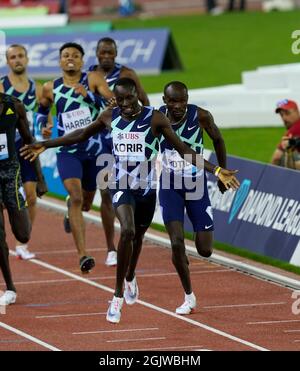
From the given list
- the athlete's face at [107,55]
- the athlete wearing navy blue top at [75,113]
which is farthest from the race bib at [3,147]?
the athlete's face at [107,55]

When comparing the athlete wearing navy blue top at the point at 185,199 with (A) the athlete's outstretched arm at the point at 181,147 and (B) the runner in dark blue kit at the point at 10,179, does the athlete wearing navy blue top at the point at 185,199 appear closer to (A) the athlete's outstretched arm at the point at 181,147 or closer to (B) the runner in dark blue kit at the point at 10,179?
(A) the athlete's outstretched arm at the point at 181,147

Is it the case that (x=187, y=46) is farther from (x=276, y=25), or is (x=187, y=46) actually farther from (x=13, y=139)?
(x=13, y=139)

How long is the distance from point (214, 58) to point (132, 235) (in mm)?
22645

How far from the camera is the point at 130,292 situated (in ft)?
45.3

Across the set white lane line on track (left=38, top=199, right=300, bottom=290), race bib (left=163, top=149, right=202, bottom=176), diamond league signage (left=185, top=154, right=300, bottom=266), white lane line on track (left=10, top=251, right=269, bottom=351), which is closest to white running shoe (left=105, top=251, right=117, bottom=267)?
white lane line on track (left=10, top=251, right=269, bottom=351)

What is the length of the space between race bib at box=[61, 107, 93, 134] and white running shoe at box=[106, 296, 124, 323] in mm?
2937

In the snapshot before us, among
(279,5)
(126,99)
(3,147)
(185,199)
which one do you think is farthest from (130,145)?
(279,5)

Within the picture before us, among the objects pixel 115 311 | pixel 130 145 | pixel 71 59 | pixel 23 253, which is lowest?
pixel 23 253

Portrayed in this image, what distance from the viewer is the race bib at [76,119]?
50.4ft

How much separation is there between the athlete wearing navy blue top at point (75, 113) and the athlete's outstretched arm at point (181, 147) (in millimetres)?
2192

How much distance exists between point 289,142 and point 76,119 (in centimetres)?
315

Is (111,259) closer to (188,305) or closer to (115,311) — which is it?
(188,305)

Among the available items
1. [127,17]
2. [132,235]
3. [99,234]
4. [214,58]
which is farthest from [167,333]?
[127,17]

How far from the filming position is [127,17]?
49625 millimetres
